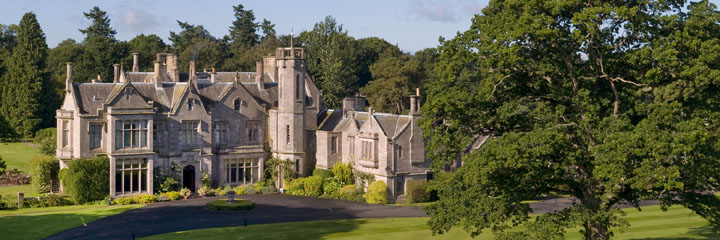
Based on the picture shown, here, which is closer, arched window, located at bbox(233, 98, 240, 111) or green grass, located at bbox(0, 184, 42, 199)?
green grass, located at bbox(0, 184, 42, 199)

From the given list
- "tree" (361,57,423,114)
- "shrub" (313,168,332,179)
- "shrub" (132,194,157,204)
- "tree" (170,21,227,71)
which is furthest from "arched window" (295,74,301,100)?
"tree" (170,21,227,71)

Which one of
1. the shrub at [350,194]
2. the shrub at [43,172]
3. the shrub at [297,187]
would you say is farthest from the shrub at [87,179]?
the shrub at [350,194]

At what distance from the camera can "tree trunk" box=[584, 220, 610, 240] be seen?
2388 cm

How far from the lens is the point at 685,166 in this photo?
68.0 ft

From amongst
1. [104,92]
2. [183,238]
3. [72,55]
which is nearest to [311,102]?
[104,92]

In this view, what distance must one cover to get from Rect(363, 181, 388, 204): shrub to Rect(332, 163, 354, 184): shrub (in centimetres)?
296

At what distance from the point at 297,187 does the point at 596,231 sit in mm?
26292

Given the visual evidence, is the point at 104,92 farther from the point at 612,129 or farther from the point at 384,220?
the point at 612,129

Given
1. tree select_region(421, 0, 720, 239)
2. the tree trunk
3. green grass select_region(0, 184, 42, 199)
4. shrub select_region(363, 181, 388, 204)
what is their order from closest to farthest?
tree select_region(421, 0, 720, 239) → the tree trunk → shrub select_region(363, 181, 388, 204) → green grass select_region(0, 184, 42, 199)

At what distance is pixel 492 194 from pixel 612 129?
4051 mm

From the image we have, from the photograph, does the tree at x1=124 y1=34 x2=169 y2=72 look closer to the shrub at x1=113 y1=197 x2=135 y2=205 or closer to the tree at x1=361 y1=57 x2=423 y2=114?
the tree at x1=361 y1=57 x2=423 y2=114

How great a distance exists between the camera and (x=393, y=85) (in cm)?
7638

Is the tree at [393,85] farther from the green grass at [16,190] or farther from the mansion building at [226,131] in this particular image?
the green grass at [16,190]

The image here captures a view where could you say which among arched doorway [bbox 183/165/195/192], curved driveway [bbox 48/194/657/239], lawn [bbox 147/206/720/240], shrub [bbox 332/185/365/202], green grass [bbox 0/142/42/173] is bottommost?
lawn [bbox 147/206/720/240]
